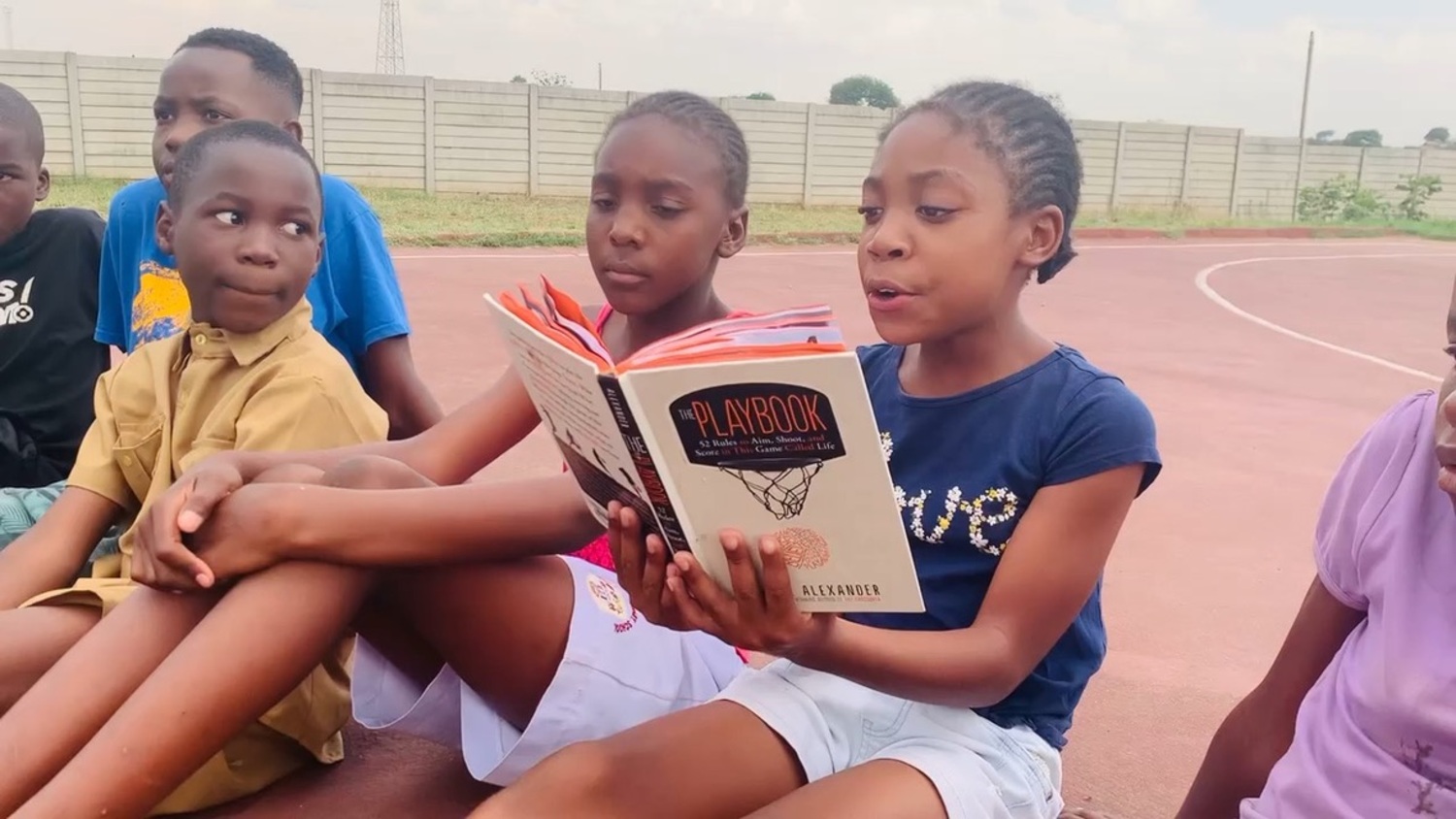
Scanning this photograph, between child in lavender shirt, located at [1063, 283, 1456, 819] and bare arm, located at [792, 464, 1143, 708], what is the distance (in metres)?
0.27

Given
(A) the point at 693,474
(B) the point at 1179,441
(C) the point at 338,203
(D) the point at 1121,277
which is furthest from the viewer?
(D) the point at 1121,277

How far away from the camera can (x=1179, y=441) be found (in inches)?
222

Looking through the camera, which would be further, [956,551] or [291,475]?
[291,475]

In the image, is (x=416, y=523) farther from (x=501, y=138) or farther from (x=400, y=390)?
(x=501, y=138)

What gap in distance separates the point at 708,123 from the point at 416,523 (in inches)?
38.8

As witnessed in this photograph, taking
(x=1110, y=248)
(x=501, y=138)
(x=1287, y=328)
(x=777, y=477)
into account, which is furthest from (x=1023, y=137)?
(x=501, y=138)

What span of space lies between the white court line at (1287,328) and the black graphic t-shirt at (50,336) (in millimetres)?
3206

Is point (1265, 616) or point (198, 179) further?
point (1265, 616)

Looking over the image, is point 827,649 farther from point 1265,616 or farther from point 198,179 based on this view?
point 1265,616

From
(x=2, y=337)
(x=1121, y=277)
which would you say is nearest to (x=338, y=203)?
(x=2, y=337)

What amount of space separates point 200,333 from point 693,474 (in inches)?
58.2

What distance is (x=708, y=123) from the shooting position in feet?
7.77

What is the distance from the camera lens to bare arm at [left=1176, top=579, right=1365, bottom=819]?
1626 millimetres

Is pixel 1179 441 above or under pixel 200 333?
under
